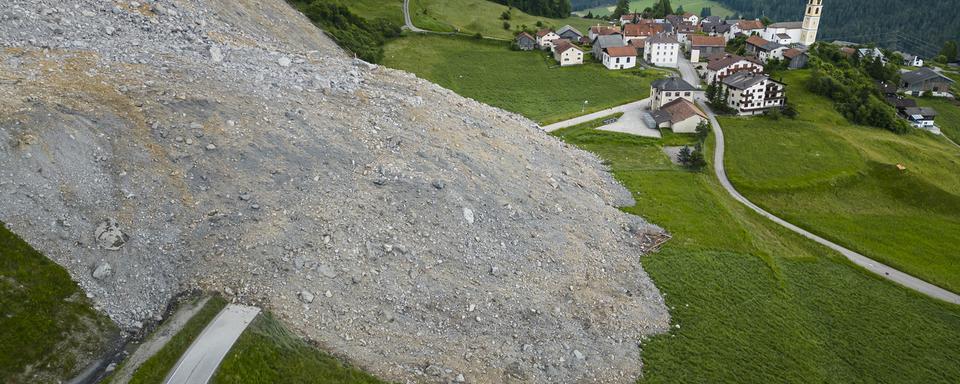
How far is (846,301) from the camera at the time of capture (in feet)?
123

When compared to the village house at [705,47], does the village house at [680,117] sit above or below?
below

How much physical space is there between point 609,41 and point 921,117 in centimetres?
5145

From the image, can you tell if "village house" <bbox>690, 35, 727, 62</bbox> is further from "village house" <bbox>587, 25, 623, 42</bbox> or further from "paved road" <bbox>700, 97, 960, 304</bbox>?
"paved road" <bbox>700, 97, 960, 304</bbox>

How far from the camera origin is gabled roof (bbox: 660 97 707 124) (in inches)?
2729

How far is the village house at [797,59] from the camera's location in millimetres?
98625

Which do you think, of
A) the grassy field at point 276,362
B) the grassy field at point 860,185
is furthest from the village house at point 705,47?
the grassy field at point 276,362

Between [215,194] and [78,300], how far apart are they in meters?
7.81

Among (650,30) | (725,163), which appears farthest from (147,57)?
(650,30)

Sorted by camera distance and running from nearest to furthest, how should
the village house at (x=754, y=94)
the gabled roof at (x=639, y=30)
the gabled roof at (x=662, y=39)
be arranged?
the village house at (x=754, y=94) → the gabled roof at (x=662, y=39) → the gabled roof at (x=639, y=30)

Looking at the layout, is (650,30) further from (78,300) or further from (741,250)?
(78,300)

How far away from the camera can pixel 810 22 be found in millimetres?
122750

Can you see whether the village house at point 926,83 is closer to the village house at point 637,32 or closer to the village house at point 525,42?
the village house at point 637,32

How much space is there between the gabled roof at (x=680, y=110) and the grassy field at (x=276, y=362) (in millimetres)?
56490

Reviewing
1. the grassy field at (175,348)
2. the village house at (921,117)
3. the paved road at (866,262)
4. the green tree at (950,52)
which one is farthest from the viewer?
the green tree at (950,52)
